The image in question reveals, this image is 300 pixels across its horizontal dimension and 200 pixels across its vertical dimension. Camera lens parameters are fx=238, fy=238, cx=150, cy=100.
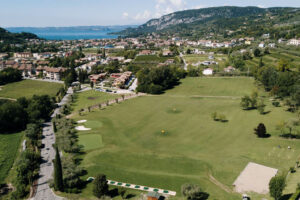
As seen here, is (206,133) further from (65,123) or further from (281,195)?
(65,123)

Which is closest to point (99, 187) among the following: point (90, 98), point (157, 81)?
point (90, 98)

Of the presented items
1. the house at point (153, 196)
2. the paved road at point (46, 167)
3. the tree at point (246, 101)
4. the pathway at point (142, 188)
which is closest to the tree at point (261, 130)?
the tree at point (246, 101)

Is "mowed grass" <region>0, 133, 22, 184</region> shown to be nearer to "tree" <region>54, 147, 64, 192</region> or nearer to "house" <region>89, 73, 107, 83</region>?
"tree" <region>54, 147, 64, 192</region>

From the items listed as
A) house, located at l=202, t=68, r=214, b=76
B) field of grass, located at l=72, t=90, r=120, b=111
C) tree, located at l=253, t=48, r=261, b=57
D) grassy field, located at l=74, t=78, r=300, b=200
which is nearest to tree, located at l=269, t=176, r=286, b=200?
grassy field, located at l=74, t=78, r=300, b=200

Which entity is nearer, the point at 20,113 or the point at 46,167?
the point at 46,167

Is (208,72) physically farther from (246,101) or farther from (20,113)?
(20,113)

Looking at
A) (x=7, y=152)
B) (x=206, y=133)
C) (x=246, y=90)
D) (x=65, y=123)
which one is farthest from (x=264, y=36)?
(x=7, y=152)
